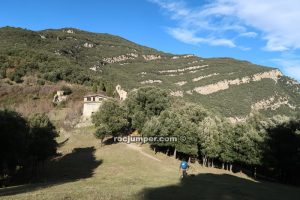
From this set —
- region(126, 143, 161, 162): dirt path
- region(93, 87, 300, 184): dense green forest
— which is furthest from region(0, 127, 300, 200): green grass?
region(93, 87, 300, 184): dense green forest

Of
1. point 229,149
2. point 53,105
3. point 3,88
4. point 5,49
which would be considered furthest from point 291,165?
point 5,49

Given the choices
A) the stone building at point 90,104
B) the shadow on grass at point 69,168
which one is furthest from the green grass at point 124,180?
the stone building at point 90,104

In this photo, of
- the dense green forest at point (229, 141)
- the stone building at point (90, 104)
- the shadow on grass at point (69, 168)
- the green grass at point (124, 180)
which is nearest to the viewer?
the green grass at point (124, 180)

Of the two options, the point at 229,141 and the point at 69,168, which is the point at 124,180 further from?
the point at 229,141

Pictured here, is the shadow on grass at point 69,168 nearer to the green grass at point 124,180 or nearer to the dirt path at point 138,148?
the green grass at point 124,180

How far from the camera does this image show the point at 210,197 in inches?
1045

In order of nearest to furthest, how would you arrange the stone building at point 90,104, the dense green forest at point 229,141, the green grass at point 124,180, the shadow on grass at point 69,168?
the green grass at point 124,180 → the shadow on grass at point 69,168 → the dense green forest at point 229,141 → the stone building at point 90,104

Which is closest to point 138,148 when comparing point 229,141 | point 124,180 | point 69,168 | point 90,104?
point 229,141

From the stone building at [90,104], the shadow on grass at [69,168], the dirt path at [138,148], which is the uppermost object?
the stone building at [90,104]

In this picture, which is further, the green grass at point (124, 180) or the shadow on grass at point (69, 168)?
the shadow on grass at point (69, 168)

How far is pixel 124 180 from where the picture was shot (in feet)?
116

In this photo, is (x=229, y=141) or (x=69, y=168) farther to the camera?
(x=229, y=141)

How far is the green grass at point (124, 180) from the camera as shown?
2575 cm

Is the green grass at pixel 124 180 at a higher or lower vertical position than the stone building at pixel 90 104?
lower
